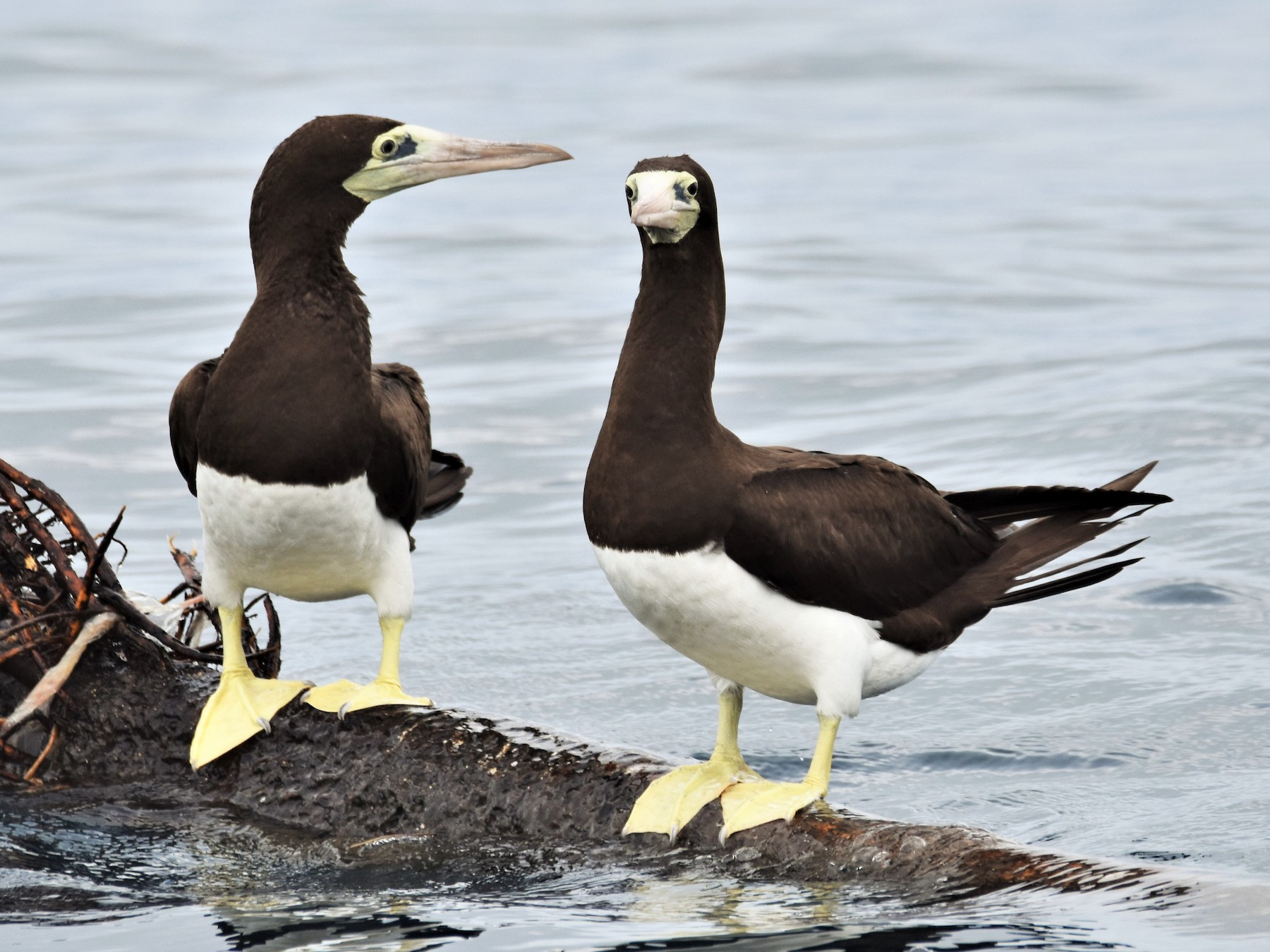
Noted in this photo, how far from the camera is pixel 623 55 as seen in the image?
39188 millimetres

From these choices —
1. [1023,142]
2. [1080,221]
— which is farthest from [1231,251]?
[1023,142]

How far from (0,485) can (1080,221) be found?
1948cm

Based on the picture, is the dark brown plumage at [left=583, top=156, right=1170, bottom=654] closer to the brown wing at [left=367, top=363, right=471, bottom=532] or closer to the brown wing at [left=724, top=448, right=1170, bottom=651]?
the brown wing at [left=724, top=448, right=1170, bottom=651]

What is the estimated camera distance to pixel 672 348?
6.33 m

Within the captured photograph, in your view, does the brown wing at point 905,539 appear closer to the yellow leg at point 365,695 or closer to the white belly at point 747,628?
the white belly at point 747,628

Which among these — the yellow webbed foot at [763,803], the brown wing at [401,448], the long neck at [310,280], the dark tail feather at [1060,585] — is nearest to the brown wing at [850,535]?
the dark tail feather at [1060,585]

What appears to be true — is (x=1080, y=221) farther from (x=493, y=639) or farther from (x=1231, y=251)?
(x=493, y=639)

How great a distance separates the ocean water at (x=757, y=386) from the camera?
6.07 meters

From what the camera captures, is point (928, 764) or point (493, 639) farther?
point (493, 639)

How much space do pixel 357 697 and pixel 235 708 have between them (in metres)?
0.41

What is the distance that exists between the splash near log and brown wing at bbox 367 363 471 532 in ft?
2.41

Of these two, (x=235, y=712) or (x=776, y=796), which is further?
(x=235, y=712)

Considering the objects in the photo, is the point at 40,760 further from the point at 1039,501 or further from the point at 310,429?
the point at 1039,501

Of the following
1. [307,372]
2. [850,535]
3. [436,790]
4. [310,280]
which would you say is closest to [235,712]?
[436,790]
